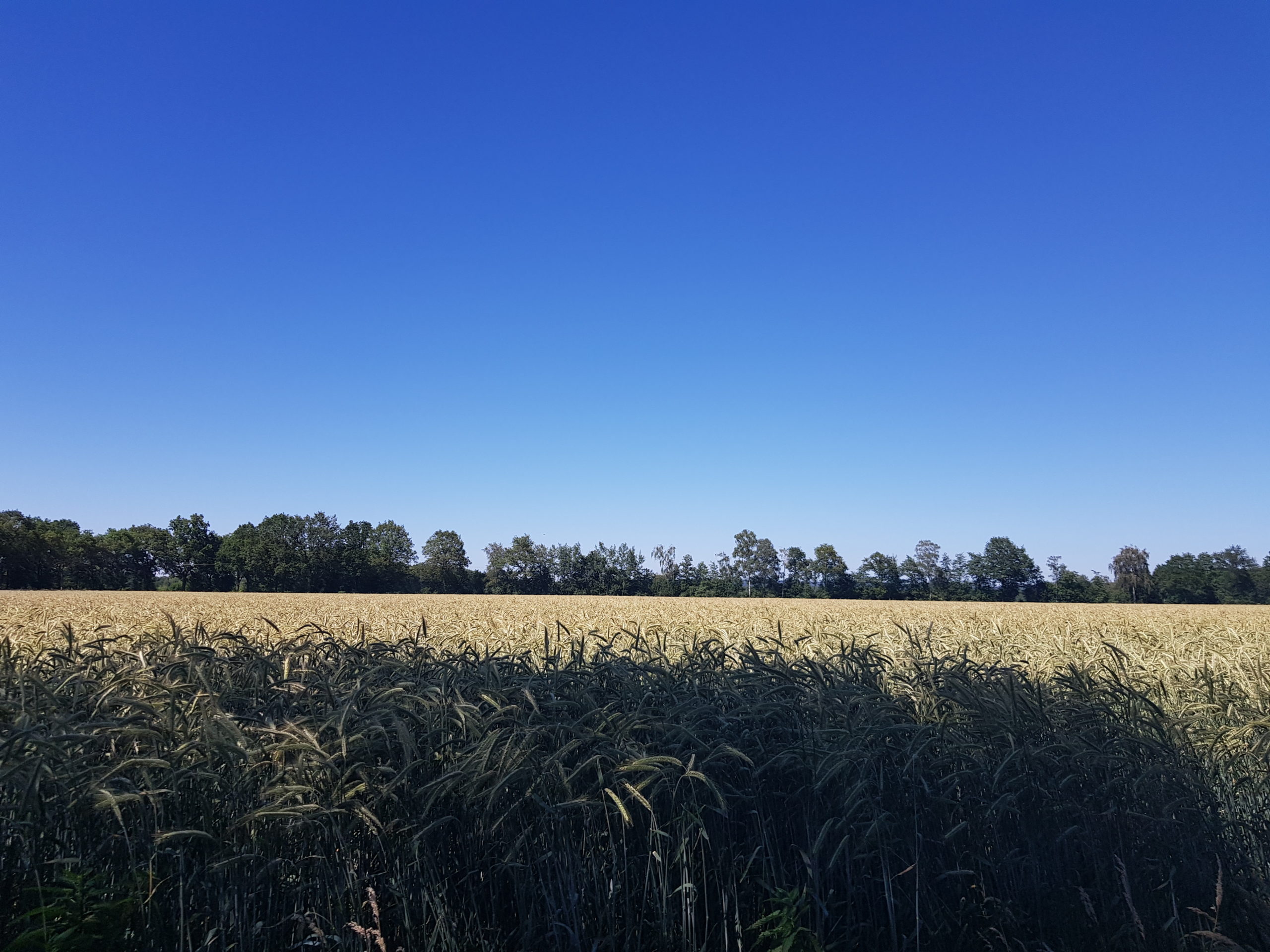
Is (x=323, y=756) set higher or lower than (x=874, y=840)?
higher

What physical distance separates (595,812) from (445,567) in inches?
3991

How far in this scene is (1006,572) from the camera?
363ft

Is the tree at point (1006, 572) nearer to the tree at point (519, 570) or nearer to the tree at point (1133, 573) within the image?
the tree at point (1133, 573)

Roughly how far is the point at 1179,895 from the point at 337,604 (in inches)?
996

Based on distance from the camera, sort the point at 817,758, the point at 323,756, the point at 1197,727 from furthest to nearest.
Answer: the point at 1197,727, the point at 817,758, the point at 323,756

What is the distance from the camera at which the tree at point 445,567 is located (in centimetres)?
9581

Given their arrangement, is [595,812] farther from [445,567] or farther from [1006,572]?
[1006,572]

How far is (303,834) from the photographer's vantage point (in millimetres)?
2736

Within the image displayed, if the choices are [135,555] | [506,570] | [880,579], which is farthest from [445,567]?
[880,579]

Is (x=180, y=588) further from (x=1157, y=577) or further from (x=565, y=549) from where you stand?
(x=1157, y=577)

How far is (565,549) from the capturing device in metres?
109

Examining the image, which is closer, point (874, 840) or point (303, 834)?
point (303, 834)

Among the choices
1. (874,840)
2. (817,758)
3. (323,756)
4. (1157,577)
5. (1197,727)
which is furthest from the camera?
(1157,577)

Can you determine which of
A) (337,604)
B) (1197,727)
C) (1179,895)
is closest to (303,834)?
(1179,895)
